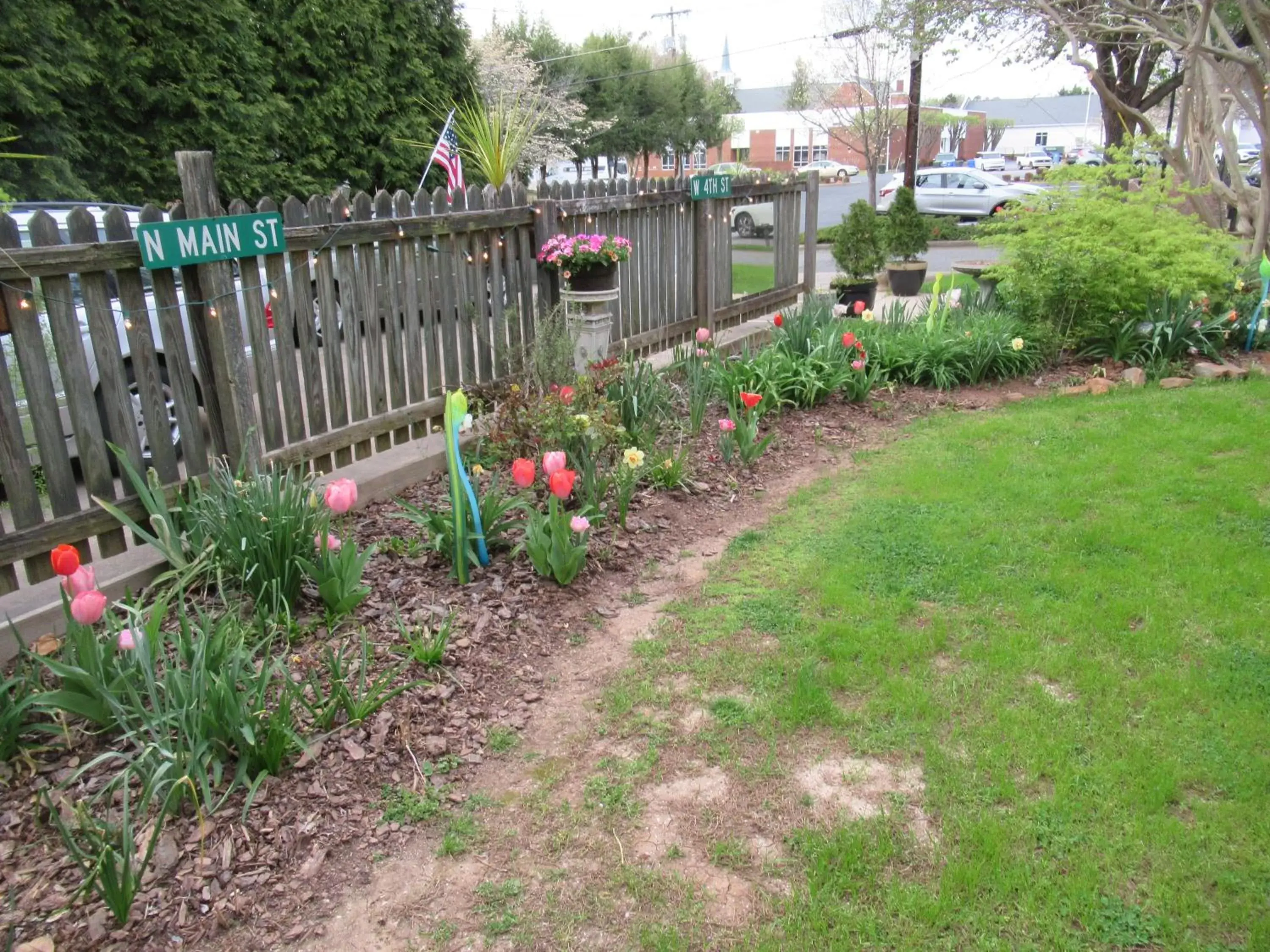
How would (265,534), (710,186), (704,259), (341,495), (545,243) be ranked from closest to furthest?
(341,495)
(265,534)
(545,243)
(710,186)
(704,259)

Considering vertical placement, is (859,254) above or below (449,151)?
below

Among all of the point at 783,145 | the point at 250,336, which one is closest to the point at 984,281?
the point at 250,336

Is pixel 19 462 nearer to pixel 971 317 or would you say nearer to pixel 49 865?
pixel 49 865

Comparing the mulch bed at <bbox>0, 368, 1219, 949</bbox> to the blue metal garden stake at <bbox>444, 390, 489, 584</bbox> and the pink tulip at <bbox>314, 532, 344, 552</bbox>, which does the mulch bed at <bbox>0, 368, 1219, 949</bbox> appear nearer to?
the blue metal garden stake at <bbox>444, 390, 489, 584</bbox>

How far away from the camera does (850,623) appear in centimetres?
361

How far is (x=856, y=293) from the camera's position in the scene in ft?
34.2

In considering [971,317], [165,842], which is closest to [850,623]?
[165,842]

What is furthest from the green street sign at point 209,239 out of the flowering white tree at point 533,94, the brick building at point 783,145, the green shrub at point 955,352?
the brick building at point 783,145

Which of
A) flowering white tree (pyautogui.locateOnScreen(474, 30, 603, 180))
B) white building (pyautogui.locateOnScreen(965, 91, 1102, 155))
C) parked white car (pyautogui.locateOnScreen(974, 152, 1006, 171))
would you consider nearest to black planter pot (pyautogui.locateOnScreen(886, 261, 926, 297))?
flowering white tree (pyautogui.locateOnScreen(474, 30, 603, 180))

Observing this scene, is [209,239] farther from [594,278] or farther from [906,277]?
[906,277]

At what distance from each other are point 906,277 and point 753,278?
2346 millimetres

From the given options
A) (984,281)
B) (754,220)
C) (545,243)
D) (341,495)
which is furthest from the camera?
(754,220)

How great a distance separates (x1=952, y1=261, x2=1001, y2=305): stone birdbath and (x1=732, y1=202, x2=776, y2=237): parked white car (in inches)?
90.4

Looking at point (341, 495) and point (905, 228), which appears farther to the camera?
point (905, 228)
